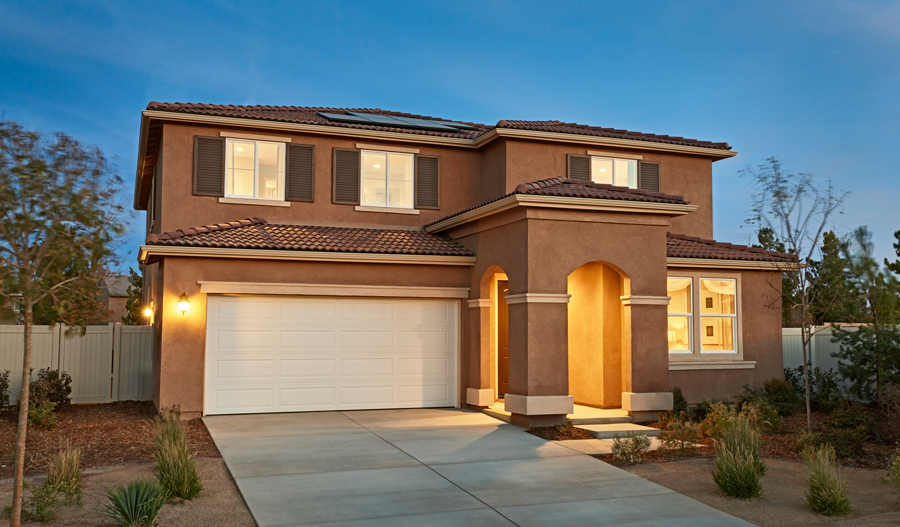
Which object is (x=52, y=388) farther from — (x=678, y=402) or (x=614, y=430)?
(x=678, y=402)

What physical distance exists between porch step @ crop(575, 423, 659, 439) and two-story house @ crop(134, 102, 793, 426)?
48 cm

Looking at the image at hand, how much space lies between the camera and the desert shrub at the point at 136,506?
675cm

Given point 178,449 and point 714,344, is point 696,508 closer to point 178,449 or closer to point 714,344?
point 178,449

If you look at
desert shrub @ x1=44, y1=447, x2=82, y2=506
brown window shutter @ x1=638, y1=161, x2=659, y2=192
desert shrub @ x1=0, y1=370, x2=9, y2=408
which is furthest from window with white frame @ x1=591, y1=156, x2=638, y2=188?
desert shrub @ x1=0, y1=370, x2=9, y2=408

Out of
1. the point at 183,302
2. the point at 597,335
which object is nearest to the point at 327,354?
the point at 183,302

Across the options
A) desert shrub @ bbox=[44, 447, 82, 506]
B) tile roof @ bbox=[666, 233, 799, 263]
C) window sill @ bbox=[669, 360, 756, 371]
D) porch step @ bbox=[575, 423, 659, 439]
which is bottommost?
porch step @ bbox=[575, 423, 659, 439]

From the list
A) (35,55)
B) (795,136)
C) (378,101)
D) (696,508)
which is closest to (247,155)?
(696,508)

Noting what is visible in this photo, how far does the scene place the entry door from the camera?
51.5 feet

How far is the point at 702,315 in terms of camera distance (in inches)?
623

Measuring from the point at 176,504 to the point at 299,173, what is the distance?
32.6ft

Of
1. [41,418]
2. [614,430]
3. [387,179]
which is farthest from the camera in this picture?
[387,179]

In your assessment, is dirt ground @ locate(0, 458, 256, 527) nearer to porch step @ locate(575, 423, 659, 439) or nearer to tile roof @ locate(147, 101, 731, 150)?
porch step @ locate(575, 423, 659, 439)

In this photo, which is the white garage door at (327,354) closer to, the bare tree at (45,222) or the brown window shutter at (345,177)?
the brown window shutter at (345,177)

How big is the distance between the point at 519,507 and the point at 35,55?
91.0 meters
